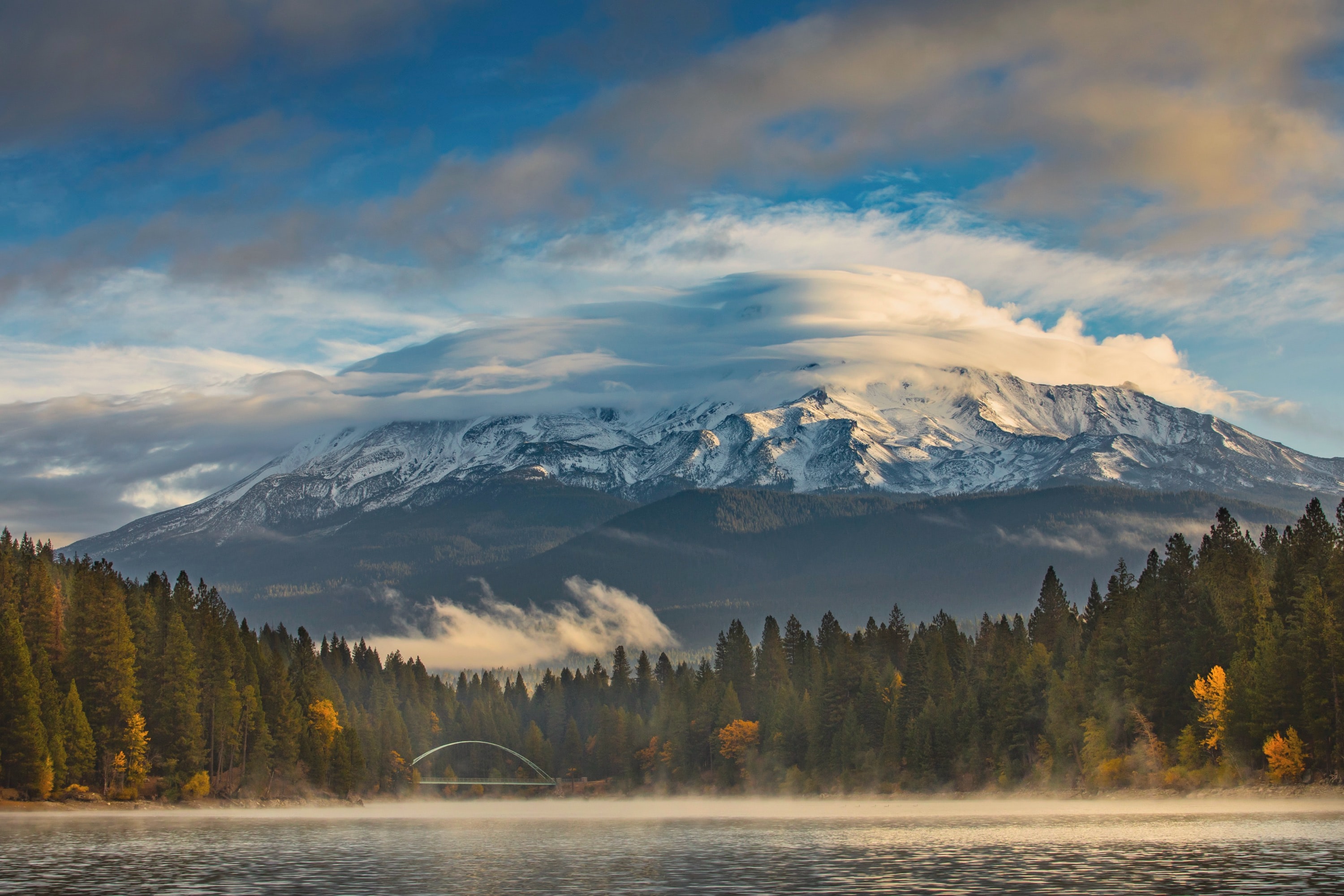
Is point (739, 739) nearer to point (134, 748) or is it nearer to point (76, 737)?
point (134, 748)

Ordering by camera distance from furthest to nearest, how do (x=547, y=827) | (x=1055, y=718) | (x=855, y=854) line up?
(x=1055, y=718) < (x=547, y=827) < (x=855, y=854)

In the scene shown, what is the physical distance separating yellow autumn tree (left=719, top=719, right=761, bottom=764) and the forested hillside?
10.0 ft

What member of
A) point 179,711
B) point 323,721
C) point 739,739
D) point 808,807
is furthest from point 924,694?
point 179,711

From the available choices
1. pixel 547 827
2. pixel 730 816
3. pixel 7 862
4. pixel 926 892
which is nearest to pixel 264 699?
pixel 547 827

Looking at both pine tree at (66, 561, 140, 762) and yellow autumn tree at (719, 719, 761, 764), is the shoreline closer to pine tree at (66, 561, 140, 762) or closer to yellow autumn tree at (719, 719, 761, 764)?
yellow autumn tree at (719, 719, 761, 764)

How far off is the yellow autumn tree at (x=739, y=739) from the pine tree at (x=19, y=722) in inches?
3954

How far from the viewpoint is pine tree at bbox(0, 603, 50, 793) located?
356ft

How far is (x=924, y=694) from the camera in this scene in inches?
6432

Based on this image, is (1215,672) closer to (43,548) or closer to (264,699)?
(264,699)

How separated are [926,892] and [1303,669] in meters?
59.0

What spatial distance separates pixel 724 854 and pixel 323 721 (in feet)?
326

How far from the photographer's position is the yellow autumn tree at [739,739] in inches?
7407

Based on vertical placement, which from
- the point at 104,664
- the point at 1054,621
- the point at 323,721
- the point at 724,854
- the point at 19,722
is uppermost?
the point at 1054,621

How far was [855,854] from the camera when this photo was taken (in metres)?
74.6
